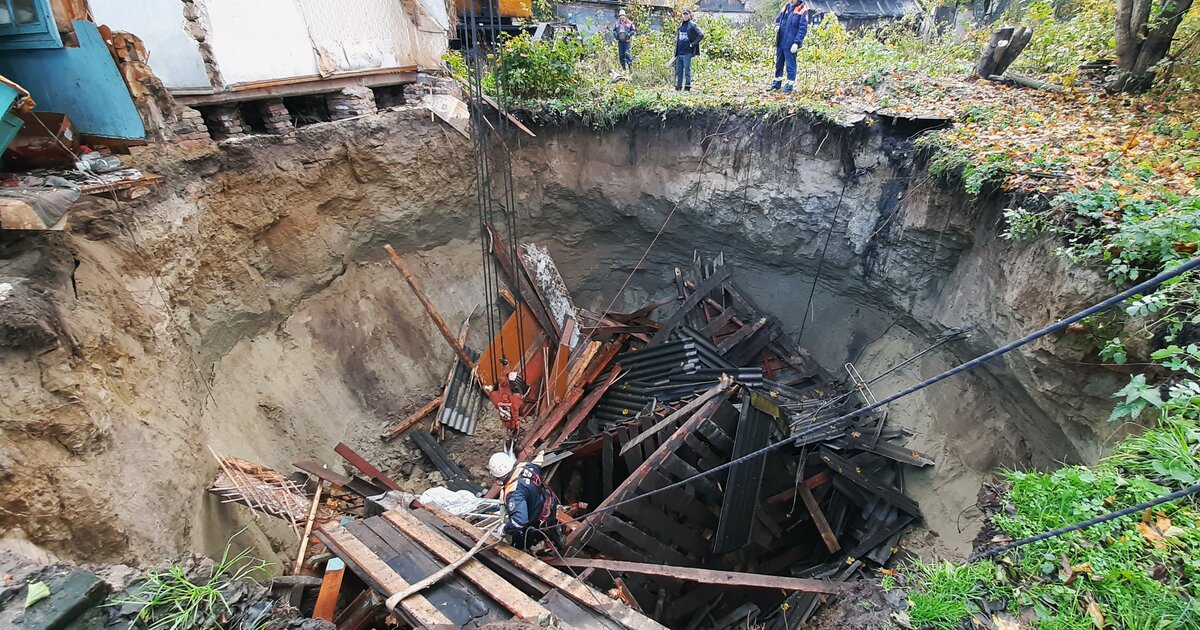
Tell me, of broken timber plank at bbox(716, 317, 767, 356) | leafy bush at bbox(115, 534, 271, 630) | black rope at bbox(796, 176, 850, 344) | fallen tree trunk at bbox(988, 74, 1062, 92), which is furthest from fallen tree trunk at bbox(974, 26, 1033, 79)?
leafy bush at bbox(115, 534, 271, 630)

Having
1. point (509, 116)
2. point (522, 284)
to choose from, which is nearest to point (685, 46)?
point (509, 116)

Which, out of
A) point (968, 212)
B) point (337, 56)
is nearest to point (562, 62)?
point (337, 56)

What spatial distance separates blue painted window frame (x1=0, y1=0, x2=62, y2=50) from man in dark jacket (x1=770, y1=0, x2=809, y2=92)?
8085mm

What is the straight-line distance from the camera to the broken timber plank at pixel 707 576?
3861 millimetres

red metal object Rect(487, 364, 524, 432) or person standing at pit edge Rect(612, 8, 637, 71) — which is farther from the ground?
person standing at pit edge Rect(612, 8, 637, 71)

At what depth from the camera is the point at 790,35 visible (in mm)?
7719

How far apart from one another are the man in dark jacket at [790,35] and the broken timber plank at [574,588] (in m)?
7.38

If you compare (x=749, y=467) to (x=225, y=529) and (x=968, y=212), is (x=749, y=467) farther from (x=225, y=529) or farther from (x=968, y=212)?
(x=225, y=529)

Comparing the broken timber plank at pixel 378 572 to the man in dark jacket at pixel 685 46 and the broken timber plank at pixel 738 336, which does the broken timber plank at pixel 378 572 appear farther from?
the man in dark jacket at pixel 685 46

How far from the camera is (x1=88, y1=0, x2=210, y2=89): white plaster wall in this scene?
456 centimetres

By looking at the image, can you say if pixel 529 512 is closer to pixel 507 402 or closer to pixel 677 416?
pixel 677 416

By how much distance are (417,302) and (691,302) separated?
13.4 feet

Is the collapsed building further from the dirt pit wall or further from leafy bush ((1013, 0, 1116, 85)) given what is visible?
leafy bush ((1013, 0, 1116, 85))

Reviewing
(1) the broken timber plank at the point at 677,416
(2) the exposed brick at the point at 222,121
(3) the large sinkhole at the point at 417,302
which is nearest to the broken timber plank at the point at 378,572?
(3) the large sinkhole at the point at 417,302
